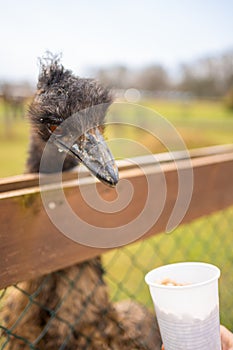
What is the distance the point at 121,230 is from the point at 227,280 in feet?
5.52

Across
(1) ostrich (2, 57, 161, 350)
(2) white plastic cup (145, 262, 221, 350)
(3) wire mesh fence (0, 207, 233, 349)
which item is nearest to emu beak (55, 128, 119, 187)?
(1) ostrich (2, 57, 161, 350)

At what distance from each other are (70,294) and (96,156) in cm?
89

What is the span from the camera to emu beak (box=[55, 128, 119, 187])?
50.4 inches

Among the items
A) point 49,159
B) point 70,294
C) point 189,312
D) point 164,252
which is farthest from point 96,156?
point 164,252

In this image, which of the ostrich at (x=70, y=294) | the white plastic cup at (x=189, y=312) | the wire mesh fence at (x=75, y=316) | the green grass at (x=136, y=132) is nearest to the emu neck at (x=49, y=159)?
the ostrich at (x=70, y=294)

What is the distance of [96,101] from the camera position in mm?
1510

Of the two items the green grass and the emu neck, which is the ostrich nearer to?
the emu neck

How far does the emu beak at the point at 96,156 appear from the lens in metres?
1.28

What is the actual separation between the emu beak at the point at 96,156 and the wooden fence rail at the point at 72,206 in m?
0.15

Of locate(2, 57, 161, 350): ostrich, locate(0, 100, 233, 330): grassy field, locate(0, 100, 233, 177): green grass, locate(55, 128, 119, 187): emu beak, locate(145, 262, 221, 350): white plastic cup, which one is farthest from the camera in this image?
locate(0, 100, 233, 330): grassy field

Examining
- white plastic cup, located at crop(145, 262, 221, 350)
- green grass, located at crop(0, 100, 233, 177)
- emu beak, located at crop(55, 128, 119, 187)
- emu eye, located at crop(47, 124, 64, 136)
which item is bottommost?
green grass, located at crop(0, 100, 233, 177)

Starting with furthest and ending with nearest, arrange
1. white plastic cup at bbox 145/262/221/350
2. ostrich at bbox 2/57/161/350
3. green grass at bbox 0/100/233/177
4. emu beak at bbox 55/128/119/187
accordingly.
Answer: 1. green grass at bbox 0/100/233/177
2. ostrich at bbox 2/57/161/350
3. emu beak at bbox 55/128/119/187
4. white plastic cup at bbox 145/262/221/350

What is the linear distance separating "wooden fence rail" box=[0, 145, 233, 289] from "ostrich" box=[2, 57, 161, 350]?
0.12 m

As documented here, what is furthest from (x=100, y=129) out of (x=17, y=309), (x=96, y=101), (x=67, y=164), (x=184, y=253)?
(x=184, y=253)
